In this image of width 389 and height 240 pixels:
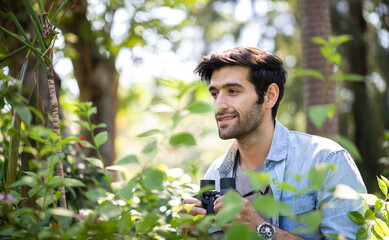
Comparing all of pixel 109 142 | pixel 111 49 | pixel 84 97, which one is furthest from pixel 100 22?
pixel 109 142

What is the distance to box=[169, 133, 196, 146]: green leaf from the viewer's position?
3.15 ft

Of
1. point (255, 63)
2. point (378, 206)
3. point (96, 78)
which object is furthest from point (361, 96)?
point (378, 206)

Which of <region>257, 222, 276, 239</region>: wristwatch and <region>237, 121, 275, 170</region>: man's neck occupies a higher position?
<region>237, 121, 275, 170</region>: man's neck

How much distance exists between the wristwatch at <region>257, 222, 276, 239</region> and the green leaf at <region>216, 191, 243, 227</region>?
3.62 ft

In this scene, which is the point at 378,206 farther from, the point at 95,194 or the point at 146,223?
the point at 95,194

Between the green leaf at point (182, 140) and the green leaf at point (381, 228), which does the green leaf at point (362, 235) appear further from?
the green leaf at point (182, 140)

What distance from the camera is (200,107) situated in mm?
984

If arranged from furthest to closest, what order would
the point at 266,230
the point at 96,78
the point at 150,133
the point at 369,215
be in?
the point at 96,78, the point at 266,230, the point at 369,215, the point at 150,133

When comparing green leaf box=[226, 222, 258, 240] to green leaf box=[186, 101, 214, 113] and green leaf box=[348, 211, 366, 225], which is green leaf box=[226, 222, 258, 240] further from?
green leaf box=[348, 211, 366, 225]

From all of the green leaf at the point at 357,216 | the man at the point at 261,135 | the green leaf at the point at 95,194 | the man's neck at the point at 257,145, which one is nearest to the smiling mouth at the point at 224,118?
the man at the point at 261,135

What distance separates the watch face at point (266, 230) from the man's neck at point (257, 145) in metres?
0.82

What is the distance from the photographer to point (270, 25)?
30.0 feet

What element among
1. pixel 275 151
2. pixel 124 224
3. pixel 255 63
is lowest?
pixel 124 224

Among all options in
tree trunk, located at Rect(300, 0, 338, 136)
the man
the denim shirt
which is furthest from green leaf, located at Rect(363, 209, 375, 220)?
tree trunk, located at Rect(300, 0, 338, 136)
